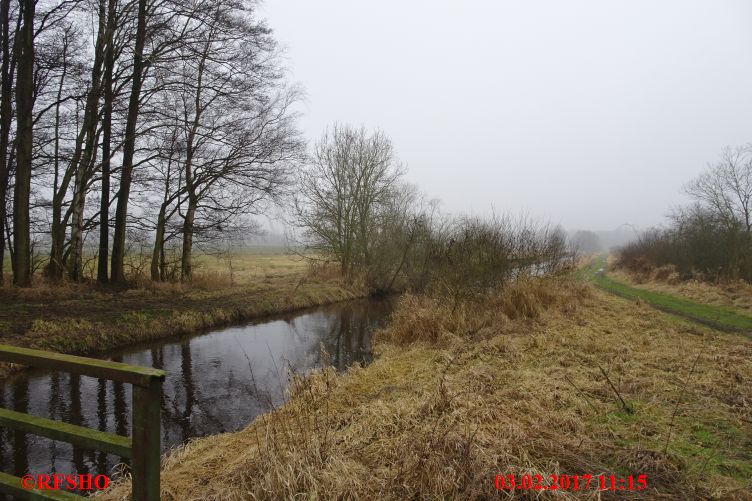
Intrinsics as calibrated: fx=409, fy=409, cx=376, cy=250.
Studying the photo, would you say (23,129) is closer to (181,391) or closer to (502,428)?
(181,391)

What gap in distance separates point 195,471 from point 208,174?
560 inches

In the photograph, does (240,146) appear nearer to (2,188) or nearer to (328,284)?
(2,188)

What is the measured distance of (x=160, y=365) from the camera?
9383 mm

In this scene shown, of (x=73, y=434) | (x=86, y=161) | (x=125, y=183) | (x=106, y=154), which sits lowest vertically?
(x=73, y=434)

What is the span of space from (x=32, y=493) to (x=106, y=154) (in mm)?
14562

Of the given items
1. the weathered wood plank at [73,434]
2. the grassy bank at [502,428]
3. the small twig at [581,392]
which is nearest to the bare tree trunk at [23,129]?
the grassy bank at [502,428]

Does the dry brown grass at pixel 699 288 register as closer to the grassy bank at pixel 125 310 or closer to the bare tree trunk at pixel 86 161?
the grassy bank at pixel 125 310

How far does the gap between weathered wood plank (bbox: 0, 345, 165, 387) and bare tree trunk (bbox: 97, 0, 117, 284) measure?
13031 mm

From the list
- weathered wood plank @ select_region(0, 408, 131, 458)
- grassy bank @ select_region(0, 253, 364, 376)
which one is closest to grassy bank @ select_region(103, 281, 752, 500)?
weathered wood plank @ select_region(0, 408, 131, 458)

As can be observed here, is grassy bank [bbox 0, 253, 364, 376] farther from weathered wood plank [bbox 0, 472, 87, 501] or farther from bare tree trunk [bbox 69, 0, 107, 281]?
weathered wood plank [bbox 0, 472, 87, 501]

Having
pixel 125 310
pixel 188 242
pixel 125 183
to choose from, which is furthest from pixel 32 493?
pixel 188 242

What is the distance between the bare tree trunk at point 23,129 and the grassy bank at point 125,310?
111cm

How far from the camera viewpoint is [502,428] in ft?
13.2

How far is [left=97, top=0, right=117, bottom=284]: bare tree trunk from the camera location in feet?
43.4
